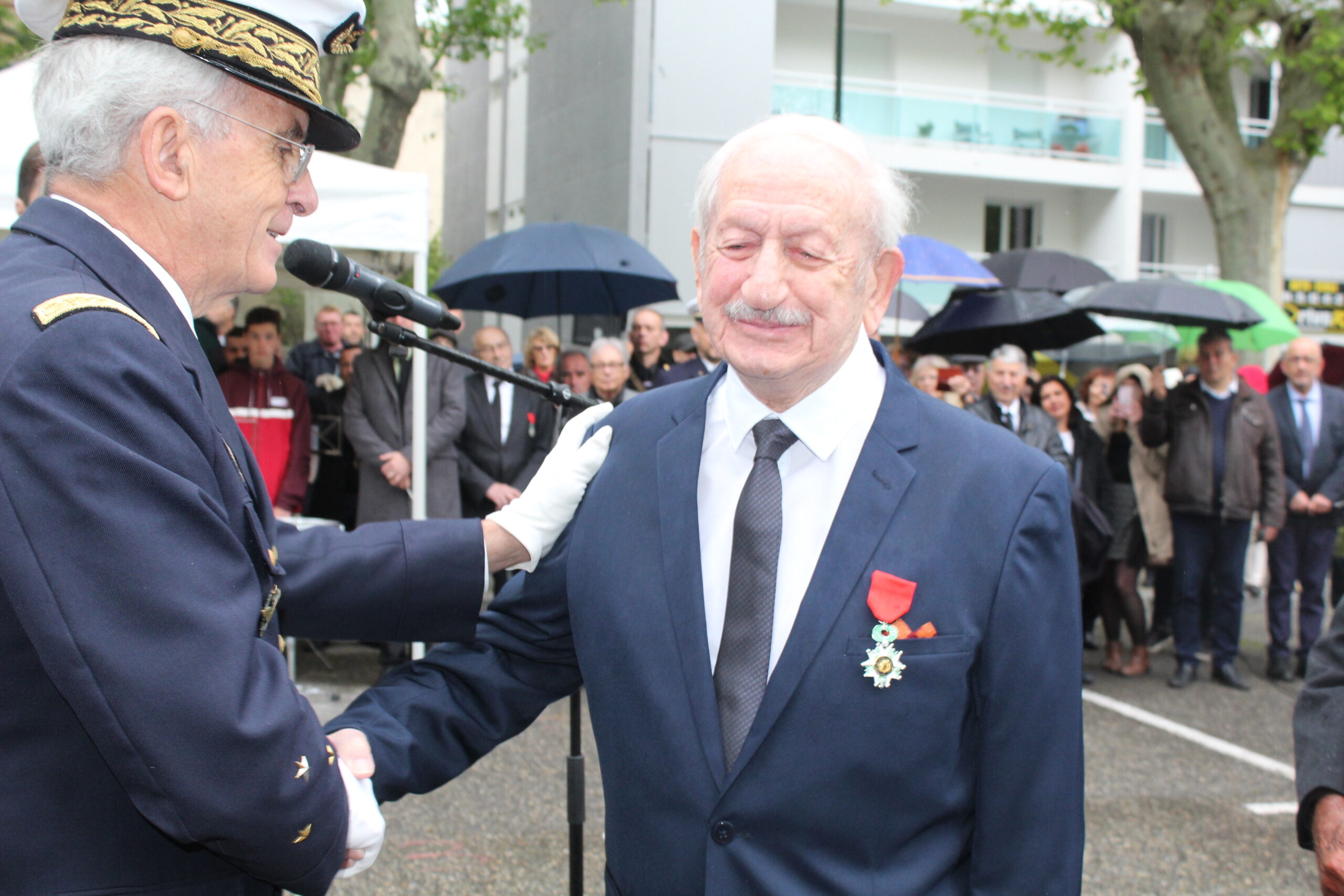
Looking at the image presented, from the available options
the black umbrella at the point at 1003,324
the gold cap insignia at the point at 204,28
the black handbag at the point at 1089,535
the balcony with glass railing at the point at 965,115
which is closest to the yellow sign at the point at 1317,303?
the balcony with glass railing at the point at 965,115

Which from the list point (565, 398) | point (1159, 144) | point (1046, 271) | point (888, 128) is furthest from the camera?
point (1159, 144)

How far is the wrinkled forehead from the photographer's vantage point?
177cm

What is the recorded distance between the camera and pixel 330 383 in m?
7.53

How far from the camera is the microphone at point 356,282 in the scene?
2.05m

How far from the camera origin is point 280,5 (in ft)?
5.14

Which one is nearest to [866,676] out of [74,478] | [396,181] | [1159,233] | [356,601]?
[356,601]

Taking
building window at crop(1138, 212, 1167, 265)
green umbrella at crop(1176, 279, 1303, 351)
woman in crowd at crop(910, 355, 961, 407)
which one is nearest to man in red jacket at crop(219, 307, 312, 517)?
woman in crowd at crop(910, 355, 961, 407)

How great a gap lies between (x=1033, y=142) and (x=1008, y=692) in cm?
2274

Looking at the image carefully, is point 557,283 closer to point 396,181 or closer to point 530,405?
point 530,405

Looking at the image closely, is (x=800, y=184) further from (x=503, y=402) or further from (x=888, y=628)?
(x=503, y=402)

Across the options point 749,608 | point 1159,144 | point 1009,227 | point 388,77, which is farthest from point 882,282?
point 1159,144

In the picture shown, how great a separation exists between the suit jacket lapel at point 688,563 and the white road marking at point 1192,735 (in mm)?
4594

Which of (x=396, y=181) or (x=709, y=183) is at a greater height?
(x=396, y=181)

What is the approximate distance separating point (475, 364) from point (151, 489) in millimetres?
1060
